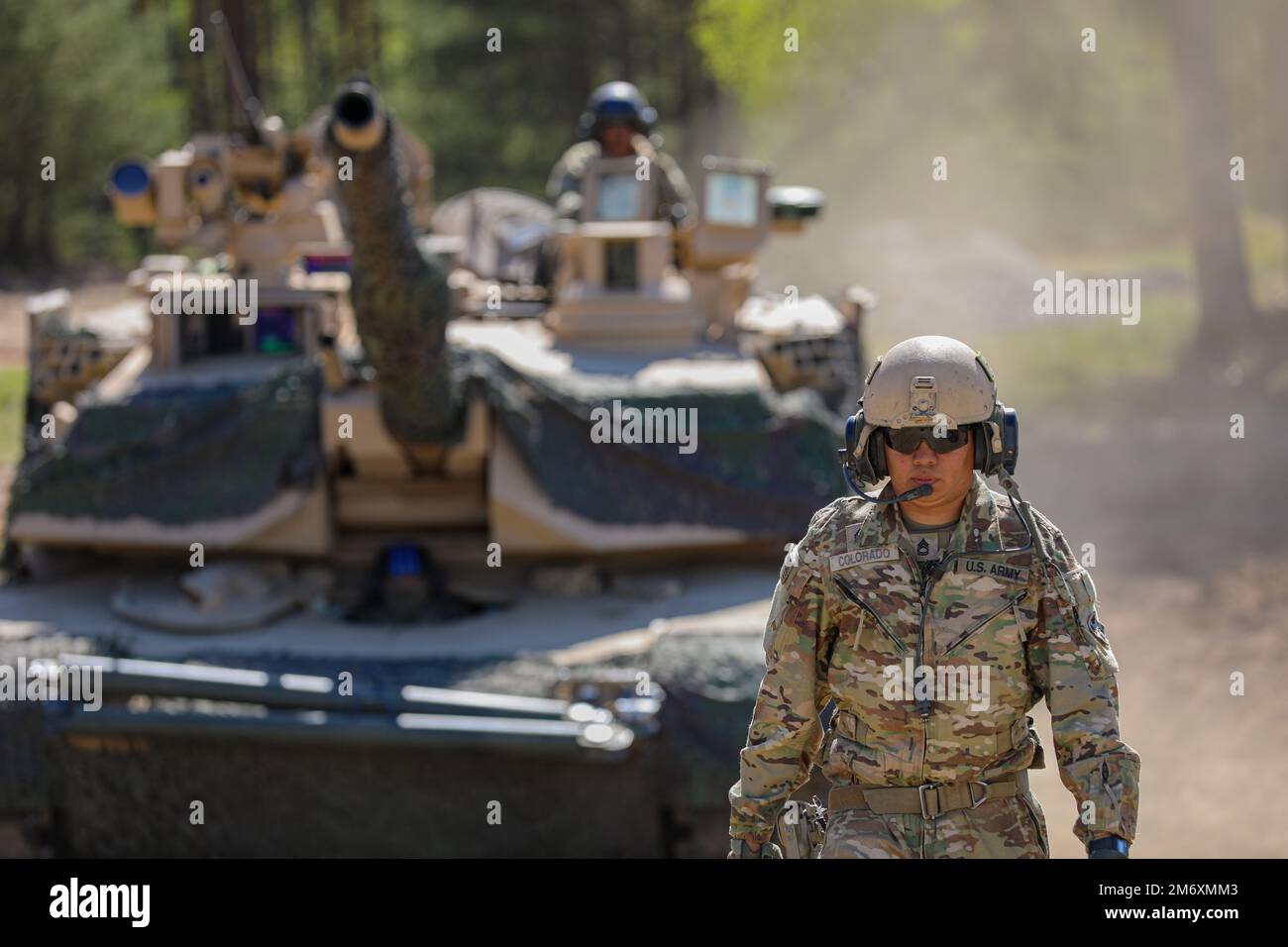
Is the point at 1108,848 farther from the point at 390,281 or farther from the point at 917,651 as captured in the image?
the point at 390,281

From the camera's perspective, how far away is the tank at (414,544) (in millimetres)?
7363

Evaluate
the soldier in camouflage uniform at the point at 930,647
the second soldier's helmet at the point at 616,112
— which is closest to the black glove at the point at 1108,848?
the soldier in camouflage uniform at the point at 930,647

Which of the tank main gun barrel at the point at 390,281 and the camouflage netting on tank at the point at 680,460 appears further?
the camouflage netting on tank at the point at 680,460

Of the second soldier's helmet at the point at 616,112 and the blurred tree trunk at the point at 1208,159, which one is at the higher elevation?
the blurred tree trunk at the point at 1208,159

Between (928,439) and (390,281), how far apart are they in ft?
11.5

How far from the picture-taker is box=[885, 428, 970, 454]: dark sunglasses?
4.14 metres

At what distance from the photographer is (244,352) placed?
9211 millimetres

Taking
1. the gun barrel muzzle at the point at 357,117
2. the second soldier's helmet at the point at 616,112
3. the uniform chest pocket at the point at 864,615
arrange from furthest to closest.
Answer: the second soldier's helmet at the point at 616,112 → the gun barrel muzzle at the point at 357,117 → the uniform chest pocket at the point at 864,615

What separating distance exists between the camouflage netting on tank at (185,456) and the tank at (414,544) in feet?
0.04

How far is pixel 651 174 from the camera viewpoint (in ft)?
33.7

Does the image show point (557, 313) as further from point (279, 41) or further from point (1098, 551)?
point (279, 41)

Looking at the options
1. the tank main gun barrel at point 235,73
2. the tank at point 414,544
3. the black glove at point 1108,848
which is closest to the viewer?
the black glove at point 1108,848

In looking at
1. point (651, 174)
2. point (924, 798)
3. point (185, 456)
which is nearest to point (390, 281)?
point (185, 456)

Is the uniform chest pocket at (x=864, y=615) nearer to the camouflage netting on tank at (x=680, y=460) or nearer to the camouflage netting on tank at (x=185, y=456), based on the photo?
the camouflage netting on tank at (x=680, y=460)
